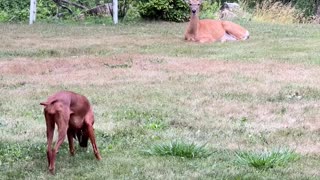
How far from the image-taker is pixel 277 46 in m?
12.7

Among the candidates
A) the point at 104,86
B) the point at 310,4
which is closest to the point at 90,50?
the point at 104,86

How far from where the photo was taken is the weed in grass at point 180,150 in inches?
205

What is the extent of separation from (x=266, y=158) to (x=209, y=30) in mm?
9119

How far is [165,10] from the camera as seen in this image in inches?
685

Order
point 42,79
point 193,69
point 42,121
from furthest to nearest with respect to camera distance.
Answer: point 193,69, point 42,79, point 42,121

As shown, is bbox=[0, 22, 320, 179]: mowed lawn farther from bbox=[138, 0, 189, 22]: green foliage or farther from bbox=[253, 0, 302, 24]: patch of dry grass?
bbox=[253, 0, 302, 24]: patch of dry grass

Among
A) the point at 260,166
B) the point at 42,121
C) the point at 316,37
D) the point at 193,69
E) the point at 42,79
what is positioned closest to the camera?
the point at 260,166

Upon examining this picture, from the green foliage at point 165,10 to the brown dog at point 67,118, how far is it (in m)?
12.3

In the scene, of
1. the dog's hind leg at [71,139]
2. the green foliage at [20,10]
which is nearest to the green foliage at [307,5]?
the green foliage at [20,10]

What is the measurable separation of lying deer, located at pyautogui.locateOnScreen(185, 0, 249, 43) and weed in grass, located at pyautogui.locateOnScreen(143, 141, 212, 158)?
332 inches

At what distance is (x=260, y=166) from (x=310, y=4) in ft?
74.6

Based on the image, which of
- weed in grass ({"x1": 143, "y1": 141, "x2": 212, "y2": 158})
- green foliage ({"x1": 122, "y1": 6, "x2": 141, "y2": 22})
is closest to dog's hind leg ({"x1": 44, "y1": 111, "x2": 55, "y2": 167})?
weed in grass ({"x1": 143, "y1": 141, "x2": 212, "y2": 158})

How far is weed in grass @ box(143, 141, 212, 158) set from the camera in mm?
5203

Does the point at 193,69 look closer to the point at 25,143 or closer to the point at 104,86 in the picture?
the point at 104,86
